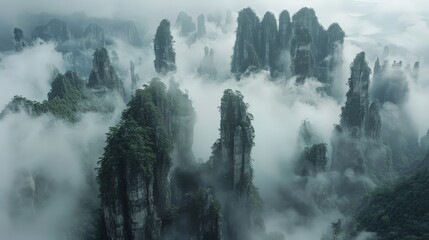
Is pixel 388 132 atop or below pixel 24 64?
below

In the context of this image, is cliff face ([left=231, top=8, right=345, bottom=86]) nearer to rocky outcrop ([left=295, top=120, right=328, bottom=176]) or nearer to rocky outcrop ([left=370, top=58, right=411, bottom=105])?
rocky outcrop ([left=370, top=58, right=411, bottom=105])

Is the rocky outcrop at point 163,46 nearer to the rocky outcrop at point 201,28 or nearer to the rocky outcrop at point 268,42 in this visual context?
the rocky outcrop at point 268,42

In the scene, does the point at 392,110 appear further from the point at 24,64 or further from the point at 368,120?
the point at 24,64

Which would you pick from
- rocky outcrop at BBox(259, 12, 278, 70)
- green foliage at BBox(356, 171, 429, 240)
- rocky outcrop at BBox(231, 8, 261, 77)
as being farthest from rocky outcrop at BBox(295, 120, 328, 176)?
rocky outcrop at BBox(259, 12, 278, 70)

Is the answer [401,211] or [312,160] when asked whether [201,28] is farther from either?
[401,211]

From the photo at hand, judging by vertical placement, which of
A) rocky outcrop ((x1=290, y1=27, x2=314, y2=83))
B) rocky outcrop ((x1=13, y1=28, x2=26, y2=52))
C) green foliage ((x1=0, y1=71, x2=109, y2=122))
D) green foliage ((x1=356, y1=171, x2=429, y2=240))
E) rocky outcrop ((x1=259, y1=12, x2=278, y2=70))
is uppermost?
rocky outcrop ((x1=13, y1=28, x2=26, y2=52))

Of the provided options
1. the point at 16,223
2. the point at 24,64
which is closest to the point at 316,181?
the point at 16,223

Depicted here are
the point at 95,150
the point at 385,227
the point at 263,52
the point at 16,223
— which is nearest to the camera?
the point at 16,223
